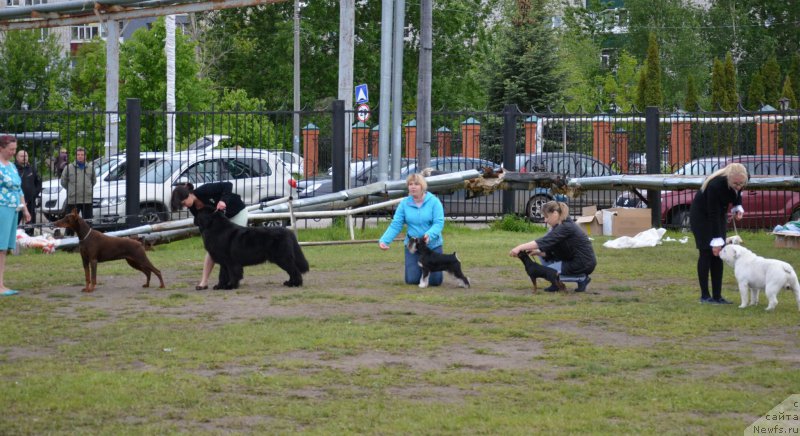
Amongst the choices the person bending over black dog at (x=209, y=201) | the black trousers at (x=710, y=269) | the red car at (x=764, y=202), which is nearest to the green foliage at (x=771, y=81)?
the red car at (x=764, y=202)

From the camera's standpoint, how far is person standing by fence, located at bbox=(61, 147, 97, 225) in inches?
788

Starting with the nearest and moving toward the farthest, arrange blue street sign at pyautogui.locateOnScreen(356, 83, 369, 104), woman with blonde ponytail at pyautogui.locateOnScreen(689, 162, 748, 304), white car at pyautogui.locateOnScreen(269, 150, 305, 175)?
woman with blonde ponytail at pyautogui.locateOnScreen(689, 162, 748, 304), white car at pyautogui.locateOnScreen(269, 150, 305, 175), blue street sign at pyautogui.locateOnScreen(356, 83, 369, 104)

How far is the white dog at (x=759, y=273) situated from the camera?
1131 cm

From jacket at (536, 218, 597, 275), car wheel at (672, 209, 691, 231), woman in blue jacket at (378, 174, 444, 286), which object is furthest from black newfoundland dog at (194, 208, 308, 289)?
car wheel at (672, 209, 691, 231)

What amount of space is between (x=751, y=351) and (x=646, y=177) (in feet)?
40.8

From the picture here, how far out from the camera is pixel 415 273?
14.2 metres

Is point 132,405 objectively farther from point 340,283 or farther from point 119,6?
point 119,6

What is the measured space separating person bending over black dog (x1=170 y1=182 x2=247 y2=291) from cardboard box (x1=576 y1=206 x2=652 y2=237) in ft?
29.7

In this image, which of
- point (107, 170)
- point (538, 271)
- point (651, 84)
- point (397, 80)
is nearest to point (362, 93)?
point (397, 80)

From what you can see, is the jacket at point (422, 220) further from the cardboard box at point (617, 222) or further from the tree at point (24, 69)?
the tree at point (24, 69)

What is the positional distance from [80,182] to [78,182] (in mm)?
35

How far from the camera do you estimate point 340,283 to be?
14406 mm

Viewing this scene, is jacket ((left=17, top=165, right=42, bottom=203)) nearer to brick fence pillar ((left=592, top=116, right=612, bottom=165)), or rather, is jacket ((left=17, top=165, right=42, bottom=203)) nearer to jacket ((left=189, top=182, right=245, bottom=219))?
jacket ((left=189, top=182, right=245, bottom=219))

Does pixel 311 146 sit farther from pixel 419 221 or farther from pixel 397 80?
pixel 419 221
